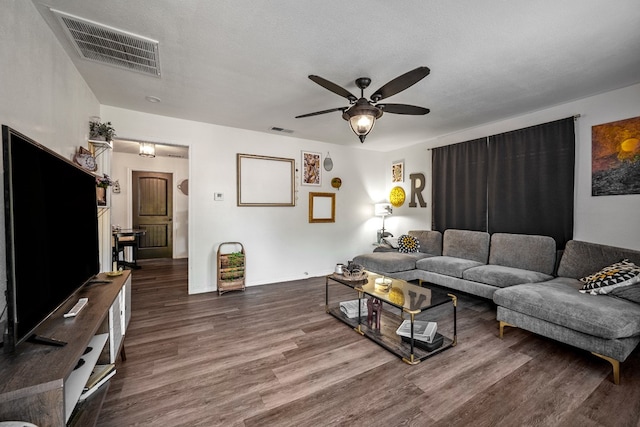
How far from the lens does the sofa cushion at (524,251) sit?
3137mm

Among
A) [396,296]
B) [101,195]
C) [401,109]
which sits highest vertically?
[401,109]

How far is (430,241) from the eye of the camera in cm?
454

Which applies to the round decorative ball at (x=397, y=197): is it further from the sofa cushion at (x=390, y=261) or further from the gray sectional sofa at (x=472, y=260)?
the sofa cushion at (x=390, y=261)

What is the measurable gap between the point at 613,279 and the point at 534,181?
1539 mm

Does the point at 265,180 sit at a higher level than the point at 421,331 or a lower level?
higher

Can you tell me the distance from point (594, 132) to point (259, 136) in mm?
4269

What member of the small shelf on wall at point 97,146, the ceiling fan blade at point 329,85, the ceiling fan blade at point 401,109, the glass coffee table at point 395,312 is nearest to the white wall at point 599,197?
the glass coffee table at point 395,312

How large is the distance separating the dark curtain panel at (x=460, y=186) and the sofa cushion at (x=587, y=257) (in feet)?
3.65

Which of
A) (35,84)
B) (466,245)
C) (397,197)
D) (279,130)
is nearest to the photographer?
(35,84)

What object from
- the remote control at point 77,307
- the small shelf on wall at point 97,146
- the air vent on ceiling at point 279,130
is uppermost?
the air vent on ceiling at point 279,130

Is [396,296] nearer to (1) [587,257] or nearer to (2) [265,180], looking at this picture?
(1) [587,257]

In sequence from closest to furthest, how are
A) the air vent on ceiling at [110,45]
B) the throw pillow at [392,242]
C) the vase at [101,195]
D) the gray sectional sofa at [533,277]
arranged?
1. the air vent on ceiling at [110,45]
2. the gray sectional sofa at [533,277]
3. the vase at [101,195]
4. the throw pillow at [392,242]

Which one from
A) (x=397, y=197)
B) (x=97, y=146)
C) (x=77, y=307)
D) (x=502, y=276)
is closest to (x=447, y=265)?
(x=502, y=276)

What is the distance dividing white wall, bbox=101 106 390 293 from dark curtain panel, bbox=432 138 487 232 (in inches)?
52.3
